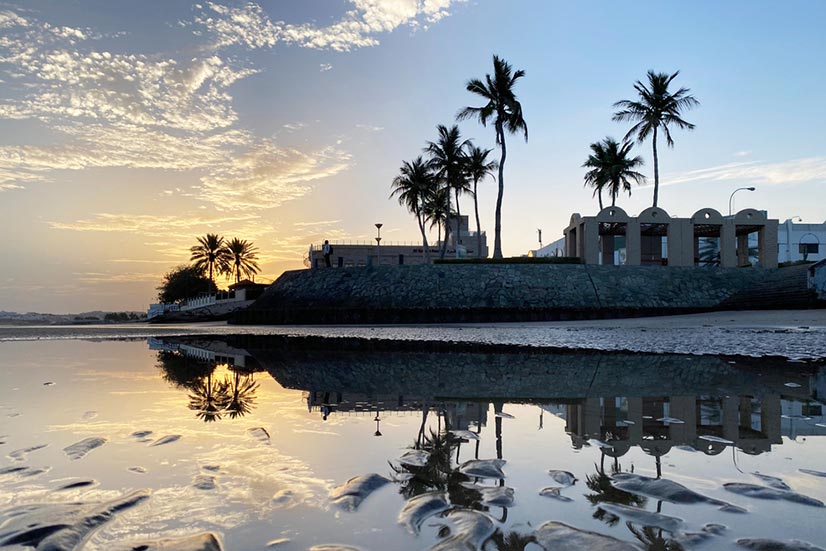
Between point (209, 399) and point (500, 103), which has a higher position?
point (500, 103)

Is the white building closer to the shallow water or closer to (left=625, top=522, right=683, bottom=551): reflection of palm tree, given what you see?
the shallow water

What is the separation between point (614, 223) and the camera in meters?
35.3

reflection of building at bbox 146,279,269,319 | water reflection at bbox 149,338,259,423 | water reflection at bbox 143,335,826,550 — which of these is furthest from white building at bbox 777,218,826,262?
water reflection at bbox 149,338,259,423

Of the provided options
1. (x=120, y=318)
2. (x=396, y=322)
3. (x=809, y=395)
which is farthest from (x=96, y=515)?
(x=120, y=318)

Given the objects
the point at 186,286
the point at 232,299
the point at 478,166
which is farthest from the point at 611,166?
the point at 186,286

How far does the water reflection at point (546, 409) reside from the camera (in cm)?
226

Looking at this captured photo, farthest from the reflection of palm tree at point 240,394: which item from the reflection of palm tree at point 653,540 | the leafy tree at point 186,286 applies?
the leafy tree at point 186,286

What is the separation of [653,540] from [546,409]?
281 cm

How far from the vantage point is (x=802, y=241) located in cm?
6975

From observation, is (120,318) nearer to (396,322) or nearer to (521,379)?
(396,322)

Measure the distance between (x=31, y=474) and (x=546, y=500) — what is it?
2.72m

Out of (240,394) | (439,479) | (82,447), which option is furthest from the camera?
(240,394)

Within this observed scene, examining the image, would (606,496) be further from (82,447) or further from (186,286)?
(186,286)

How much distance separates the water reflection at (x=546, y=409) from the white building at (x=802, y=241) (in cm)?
7567
